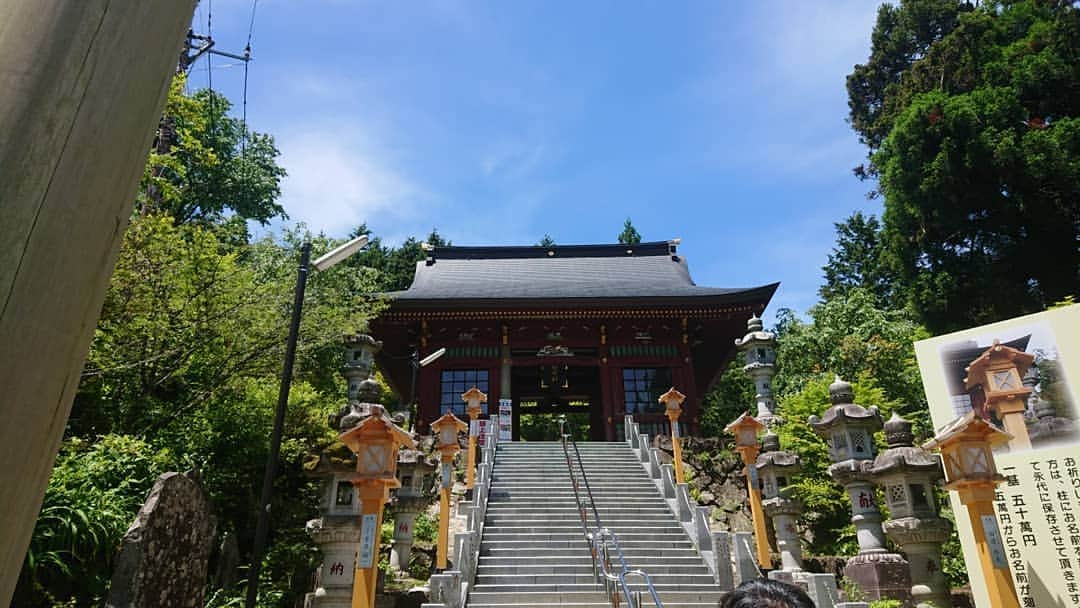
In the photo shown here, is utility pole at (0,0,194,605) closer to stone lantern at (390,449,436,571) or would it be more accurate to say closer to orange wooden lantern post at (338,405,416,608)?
orange wooden lantern post at (338,405,416,608)

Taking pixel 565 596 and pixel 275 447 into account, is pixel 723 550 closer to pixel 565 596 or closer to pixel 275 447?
pixel 565 596

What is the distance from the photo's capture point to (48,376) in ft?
2.60

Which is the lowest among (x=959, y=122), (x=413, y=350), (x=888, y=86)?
(x=413, y=350)

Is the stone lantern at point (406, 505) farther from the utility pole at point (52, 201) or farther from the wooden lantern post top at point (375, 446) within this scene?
the utility pole at point (52, 201)

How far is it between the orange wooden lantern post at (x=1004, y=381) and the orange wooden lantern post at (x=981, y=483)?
100 inches

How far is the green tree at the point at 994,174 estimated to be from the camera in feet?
64.7

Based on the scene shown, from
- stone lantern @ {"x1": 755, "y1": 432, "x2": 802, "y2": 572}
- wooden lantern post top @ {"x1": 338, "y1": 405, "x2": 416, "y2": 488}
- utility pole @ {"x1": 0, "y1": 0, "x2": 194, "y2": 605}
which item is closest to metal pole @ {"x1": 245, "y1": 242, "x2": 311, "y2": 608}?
wooden lantern post top @ {"x1": 338, "y1": 405, "x2": 416, "y2": 488}

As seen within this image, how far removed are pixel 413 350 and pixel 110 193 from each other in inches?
780

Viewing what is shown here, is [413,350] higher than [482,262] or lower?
→ lower

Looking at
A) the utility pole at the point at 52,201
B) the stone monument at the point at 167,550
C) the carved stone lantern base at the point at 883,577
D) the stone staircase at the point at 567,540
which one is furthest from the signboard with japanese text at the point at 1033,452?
the utility pole at the point at 52,201

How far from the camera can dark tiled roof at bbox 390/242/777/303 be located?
1941 cm

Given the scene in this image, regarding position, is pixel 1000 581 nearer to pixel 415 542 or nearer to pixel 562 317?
pixel 415 542

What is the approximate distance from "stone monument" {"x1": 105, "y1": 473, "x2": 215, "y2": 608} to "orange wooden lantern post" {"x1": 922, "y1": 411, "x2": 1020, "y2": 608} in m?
7.62

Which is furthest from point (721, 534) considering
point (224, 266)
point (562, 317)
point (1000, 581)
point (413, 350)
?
point (413, 350)
